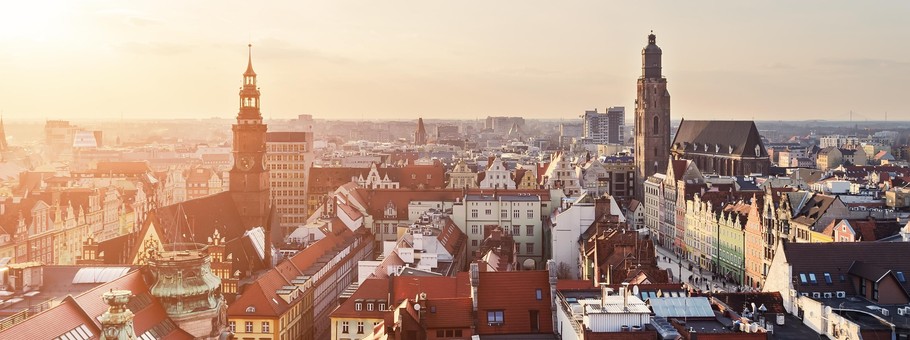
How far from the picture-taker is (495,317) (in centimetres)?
4659

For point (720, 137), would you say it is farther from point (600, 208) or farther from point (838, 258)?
point (838, 258)

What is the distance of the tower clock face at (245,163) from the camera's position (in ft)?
297

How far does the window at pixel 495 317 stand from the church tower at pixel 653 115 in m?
111

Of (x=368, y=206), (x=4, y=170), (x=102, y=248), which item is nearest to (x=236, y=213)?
(x=102, y=248)

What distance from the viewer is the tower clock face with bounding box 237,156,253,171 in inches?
3558

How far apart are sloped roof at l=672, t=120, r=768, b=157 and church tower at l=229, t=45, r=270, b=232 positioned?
275 feet

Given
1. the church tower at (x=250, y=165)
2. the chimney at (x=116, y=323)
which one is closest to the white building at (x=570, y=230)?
the church tower at (x=250, y=165)

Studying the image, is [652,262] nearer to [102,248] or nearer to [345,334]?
[345,334]

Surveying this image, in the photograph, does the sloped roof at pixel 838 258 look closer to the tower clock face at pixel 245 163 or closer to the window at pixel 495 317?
the window at pixel 495 317

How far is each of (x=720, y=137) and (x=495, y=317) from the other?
379 feet

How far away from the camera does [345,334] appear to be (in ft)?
188

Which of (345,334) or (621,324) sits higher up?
(621,324)

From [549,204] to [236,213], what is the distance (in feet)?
118

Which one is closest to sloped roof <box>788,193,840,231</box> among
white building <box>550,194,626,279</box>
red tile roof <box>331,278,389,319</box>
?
white building <box>550,194,626,279</box>
